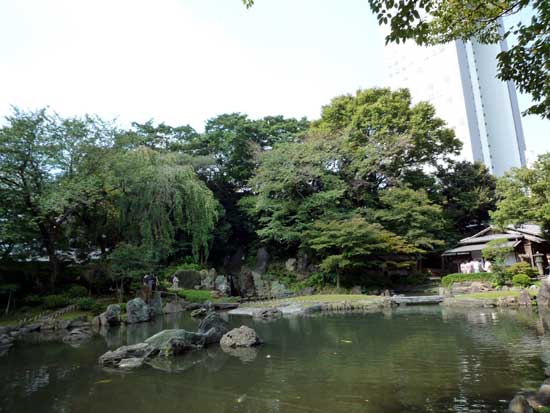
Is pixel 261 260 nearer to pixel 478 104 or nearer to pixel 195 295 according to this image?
pixel 195 295

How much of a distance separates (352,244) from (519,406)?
16.3 m

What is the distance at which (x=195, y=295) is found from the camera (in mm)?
20250

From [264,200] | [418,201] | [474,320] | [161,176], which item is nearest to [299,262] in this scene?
[264,200]

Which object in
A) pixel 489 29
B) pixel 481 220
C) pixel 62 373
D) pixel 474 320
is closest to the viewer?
pixel 489 29

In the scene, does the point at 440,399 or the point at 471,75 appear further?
the point at 471,75

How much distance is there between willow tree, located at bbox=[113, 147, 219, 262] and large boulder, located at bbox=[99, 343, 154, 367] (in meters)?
10.2

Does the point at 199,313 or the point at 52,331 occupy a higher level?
the point at 199,313

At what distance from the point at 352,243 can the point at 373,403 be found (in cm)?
1552

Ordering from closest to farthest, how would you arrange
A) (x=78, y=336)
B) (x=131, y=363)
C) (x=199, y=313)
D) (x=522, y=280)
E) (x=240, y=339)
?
(x=131, y=363)
(x=240, y=339)
(x=78, y=336)
(x=522, y=280)
(x=199, y=313)

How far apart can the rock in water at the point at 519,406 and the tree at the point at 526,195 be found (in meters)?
15.6

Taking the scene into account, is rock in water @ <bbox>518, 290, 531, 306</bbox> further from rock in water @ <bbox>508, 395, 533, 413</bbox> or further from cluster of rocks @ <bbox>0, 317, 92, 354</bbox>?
cluster of rocks @ <bbox>0, 317, 92, 354</bbox>

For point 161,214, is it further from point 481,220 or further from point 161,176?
point 481,220

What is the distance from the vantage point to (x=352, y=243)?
2011 cm

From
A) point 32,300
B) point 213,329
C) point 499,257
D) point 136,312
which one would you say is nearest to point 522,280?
point 499,257
